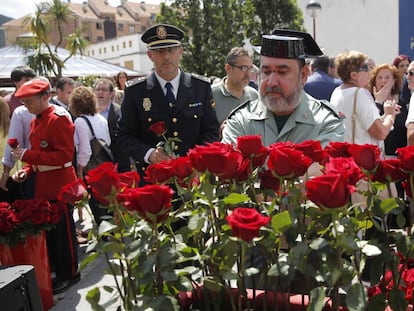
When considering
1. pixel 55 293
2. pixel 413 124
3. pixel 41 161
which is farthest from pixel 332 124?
pixel 55 293

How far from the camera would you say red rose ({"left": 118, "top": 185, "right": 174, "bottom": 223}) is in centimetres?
88

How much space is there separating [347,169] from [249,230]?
0.90 ft

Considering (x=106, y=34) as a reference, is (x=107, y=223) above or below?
below

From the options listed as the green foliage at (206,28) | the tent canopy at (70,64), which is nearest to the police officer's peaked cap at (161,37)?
the green foliage at (206,28)


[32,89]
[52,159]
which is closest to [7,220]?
[52,159]

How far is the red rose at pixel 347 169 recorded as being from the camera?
0.92 metres

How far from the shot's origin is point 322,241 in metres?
0.87

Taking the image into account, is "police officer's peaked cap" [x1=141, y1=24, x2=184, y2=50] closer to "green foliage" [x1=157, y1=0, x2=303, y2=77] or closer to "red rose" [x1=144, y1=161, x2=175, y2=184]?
"red rose" [x1=144, y1=161, x2=175, y2=184]

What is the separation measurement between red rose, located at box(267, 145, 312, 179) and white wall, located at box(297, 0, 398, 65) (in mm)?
22302

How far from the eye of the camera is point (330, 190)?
85 cm

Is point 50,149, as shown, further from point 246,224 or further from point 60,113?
point 246,224

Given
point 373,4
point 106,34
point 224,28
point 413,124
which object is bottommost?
point 413,124

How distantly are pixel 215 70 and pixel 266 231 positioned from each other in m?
17.1

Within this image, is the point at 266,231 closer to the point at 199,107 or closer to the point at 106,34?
the point at 199,107
